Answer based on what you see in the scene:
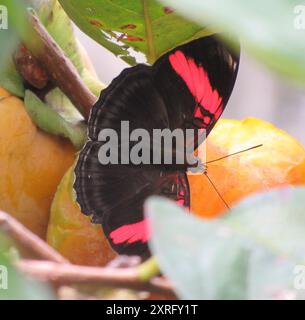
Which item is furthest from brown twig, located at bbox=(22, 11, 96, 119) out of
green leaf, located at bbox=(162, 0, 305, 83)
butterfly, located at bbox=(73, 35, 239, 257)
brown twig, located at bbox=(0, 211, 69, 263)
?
green leaf, located at bbox=(162, 0, 305, 83)

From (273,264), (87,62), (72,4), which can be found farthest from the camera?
(87,62)

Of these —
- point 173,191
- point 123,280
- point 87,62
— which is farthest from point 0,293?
point 87,62

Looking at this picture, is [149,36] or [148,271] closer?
[148,271]

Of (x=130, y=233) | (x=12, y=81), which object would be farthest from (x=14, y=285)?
(x=12, y=81)

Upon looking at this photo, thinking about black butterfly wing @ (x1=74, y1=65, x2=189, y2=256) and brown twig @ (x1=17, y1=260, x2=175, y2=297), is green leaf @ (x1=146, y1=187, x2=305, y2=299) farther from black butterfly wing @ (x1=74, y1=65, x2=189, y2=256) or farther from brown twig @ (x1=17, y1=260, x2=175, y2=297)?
black butterfly wing @ (x1=74, y1=65, x2=189, y2=256)

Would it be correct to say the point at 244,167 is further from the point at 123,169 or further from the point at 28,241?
the point at 28,241

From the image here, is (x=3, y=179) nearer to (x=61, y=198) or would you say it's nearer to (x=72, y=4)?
→ (x=61, y=198)

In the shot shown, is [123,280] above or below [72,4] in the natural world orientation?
below
